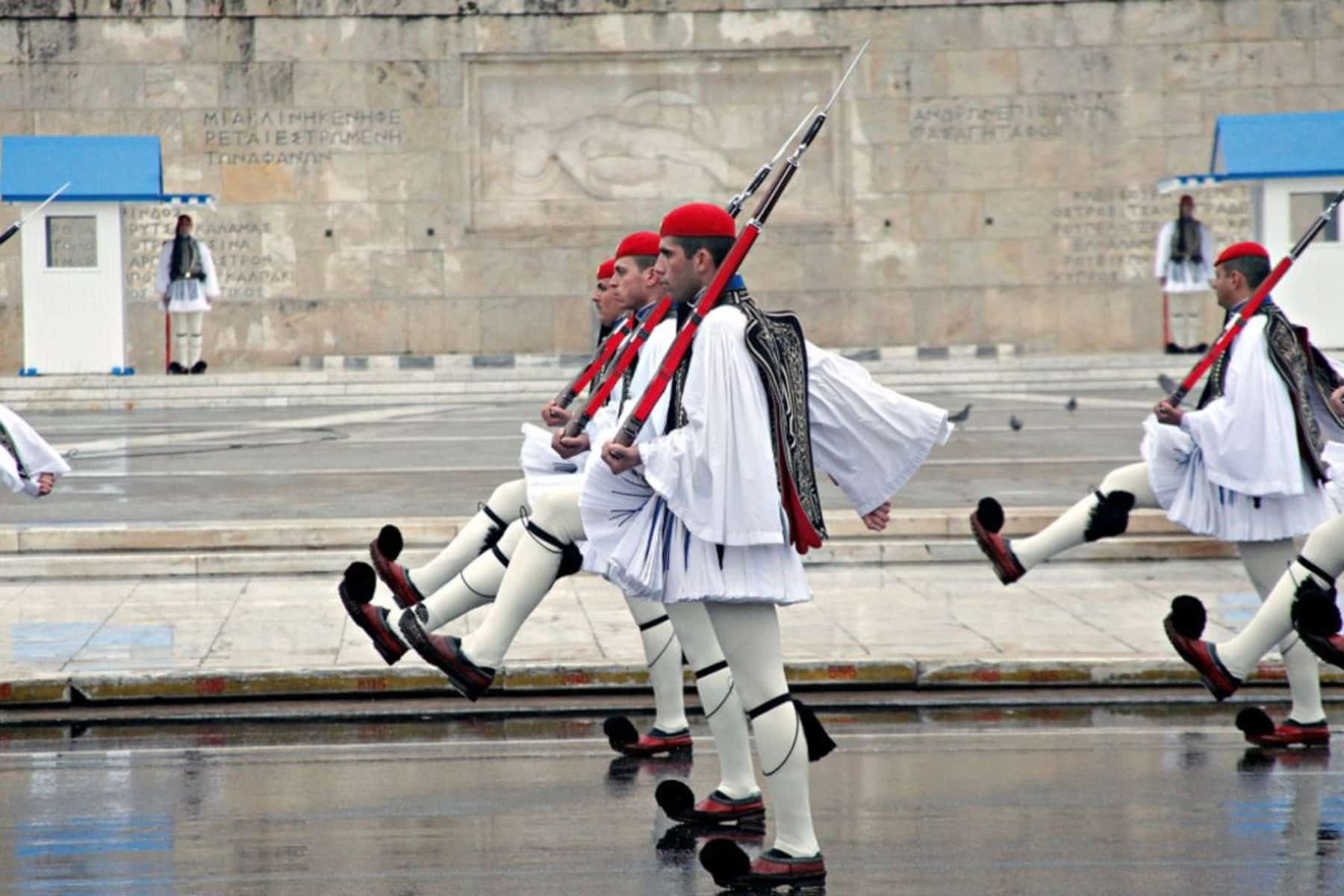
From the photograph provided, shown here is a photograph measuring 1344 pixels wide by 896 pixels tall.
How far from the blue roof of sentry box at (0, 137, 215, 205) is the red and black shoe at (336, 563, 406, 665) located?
1752 centimetres

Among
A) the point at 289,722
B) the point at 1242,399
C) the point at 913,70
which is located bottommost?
the point at 289,722

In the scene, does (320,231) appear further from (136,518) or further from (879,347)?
(136,518)

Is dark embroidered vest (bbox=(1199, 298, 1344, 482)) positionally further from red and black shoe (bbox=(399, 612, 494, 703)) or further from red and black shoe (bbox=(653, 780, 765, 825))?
red and black shoe (bbox=(399, 612, 494, 703))

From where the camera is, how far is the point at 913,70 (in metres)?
27.9

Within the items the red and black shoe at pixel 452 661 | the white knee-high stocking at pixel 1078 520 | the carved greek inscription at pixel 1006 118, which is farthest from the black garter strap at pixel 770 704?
the carved greek inscription at pixel 1006 118

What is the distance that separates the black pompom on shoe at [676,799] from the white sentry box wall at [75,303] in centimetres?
1915

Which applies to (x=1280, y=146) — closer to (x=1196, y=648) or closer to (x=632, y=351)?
(x=1196, y=648)

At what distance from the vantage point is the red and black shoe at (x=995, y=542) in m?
8.87

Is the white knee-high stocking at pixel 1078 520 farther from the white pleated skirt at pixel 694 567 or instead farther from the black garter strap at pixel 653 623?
the white pleated skirt at pixel 694 567

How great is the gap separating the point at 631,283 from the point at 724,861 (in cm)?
237

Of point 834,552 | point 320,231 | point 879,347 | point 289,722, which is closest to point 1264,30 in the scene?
point 879,347

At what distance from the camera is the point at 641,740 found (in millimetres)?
7016

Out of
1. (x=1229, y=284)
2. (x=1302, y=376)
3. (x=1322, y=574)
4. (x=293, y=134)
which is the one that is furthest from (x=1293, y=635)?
(x=293, y=134)

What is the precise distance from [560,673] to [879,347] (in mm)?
20046
